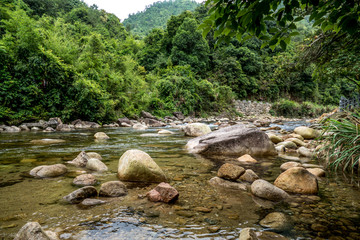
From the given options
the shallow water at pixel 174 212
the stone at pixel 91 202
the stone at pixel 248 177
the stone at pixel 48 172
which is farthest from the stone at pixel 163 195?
the stone at pixel 48 172

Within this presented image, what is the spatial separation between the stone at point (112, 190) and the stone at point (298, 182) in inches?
77.7

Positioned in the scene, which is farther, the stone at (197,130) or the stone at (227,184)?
the stone at (197,130)

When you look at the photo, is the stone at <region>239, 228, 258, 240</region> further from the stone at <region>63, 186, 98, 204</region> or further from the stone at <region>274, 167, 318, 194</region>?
the stone at <region>63, 186, 98, 204</region>

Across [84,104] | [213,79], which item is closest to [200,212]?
[84,104]

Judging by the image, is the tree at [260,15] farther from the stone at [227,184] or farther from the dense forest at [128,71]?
the stone at [227,184]

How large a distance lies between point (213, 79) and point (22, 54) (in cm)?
2537

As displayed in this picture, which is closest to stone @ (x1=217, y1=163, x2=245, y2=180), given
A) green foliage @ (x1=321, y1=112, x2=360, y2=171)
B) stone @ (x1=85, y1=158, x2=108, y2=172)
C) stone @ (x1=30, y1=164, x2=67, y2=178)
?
green foliage @ (x1=321, y1=112, x2=360, y2=171)

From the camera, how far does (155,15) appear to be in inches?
3450

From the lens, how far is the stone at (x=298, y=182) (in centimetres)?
244

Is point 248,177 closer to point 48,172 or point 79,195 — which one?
point 79,195

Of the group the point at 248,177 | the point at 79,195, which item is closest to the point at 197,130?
the point at 248,177

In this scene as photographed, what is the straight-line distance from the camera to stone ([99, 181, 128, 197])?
88.3 inches

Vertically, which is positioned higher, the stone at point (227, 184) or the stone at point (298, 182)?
the stone at point (298, 182)

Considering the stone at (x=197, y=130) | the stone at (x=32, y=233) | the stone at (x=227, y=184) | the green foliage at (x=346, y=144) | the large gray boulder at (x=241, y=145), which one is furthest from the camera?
the stone at (x=197, y=130)
